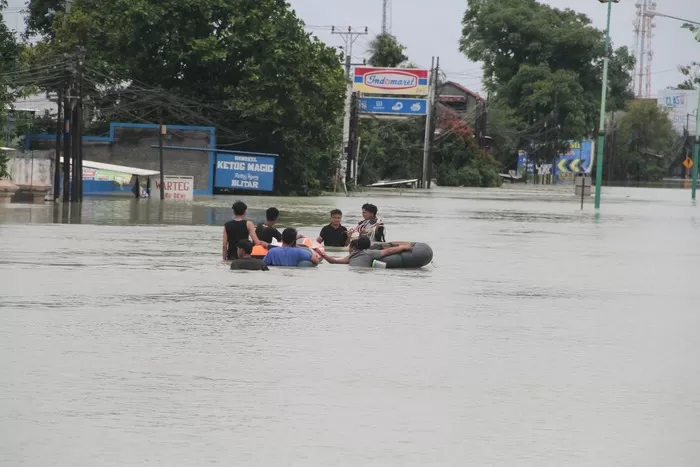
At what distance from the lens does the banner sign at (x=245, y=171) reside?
60.5 m

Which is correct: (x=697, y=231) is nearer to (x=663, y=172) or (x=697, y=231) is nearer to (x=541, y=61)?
(x=541, y=61)

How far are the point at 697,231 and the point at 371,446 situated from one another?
3160cm

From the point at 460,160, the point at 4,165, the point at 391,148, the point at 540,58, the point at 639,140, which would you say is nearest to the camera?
the point at 4,165

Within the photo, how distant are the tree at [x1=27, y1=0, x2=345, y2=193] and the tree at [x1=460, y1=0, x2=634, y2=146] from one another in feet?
154

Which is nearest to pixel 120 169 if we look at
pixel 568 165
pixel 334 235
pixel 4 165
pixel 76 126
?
pixel 4 165

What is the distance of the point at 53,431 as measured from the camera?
Result: 318 inches

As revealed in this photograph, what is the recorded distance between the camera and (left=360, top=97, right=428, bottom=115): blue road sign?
81.1 m

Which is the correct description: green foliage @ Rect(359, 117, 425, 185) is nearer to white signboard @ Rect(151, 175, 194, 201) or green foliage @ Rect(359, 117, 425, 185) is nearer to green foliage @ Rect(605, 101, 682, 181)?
white signboard @ Rect(151, 175, 194, 201)

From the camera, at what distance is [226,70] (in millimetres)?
62250

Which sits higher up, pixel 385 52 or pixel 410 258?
pixel 385 52

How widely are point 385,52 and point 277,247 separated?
254ft

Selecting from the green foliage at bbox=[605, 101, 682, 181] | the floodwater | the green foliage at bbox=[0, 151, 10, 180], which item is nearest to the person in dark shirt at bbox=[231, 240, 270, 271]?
the floodwater

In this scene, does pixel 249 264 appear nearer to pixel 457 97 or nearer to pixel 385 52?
pixel 385 52

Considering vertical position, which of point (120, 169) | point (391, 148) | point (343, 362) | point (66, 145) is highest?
point (391, 148)
